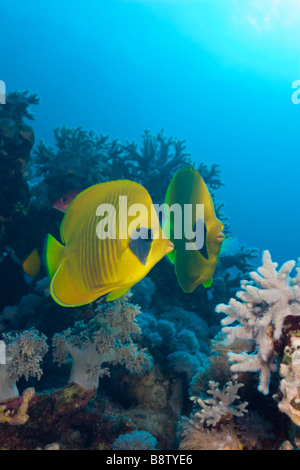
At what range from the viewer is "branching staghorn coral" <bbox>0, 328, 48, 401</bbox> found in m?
2.19

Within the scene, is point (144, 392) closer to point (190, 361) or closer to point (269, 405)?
point (190, 361)

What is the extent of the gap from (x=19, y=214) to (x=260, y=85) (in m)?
78.9

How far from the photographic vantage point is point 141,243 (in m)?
1.02

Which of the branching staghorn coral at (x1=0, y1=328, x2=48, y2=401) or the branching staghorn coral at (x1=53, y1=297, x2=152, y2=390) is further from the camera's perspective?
the branching staghorn coral at (x1=53, y1=297, x2=152, y2=390)

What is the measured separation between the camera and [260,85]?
68.6m

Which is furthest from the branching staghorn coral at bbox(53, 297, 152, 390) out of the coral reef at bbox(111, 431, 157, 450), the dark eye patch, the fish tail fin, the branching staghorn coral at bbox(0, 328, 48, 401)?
the dark eye patch

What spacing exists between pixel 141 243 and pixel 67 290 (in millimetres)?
335

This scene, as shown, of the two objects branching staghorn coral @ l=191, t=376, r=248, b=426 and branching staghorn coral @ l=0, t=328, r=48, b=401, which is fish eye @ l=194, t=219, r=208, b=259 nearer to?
branching staghorn coral @ l=191, t=376, r=248, b=426

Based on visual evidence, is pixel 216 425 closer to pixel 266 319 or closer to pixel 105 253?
pixel 266 319

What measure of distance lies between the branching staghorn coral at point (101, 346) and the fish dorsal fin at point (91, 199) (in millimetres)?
1531

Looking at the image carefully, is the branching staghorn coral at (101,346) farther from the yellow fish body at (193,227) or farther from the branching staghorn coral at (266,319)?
the branching staghorn coral at (266,319)

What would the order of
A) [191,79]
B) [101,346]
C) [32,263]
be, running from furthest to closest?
[191,79]
[32,263]
[101,346]

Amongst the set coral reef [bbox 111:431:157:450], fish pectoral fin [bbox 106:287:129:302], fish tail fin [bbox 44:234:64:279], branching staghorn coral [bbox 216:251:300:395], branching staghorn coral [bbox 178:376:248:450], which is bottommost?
coral reef [bbox 111:431:157:450]

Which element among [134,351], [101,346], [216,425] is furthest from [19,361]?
[216,425]
